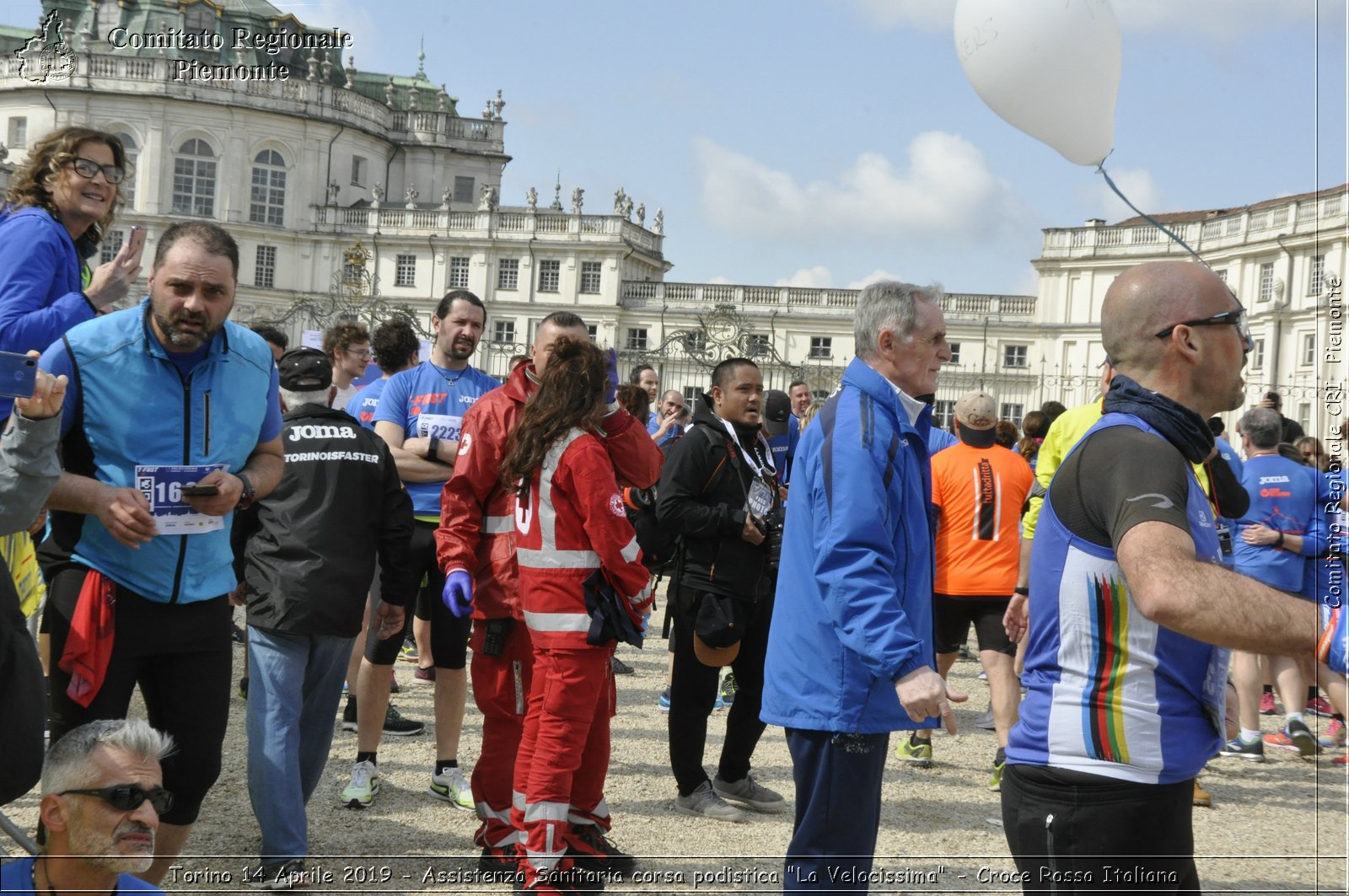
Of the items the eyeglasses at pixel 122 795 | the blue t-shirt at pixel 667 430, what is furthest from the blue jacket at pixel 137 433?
the blue t-shirt at pixel 667 430

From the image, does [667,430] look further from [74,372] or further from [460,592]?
[74,372]

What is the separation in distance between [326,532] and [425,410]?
5.81 feet

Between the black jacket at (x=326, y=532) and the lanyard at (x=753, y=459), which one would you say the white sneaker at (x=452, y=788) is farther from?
the lanyard at (x=753, y=459)

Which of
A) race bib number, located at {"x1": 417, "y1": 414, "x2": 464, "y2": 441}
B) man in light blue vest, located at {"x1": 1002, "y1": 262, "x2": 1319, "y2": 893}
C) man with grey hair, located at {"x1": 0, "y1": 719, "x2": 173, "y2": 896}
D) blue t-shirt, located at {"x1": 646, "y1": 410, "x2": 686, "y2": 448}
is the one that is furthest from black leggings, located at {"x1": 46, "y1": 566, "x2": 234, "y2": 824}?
blue t-shirt, located at {"x1": 646, "y1": 410, "x2": 686, "y2": 448}

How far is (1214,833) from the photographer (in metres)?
6.41

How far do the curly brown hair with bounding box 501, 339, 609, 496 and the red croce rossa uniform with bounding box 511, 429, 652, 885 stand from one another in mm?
48

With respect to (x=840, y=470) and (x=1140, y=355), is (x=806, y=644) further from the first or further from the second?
(x=1140, y=355)

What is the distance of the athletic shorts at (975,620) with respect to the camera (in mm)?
7270

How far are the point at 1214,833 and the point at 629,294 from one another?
5288 cm

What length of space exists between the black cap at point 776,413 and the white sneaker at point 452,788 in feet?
9.62

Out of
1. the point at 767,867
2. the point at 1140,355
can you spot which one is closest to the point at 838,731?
the point at 1140,355

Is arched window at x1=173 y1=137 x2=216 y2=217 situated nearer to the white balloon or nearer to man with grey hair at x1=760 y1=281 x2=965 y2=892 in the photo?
the white balloon

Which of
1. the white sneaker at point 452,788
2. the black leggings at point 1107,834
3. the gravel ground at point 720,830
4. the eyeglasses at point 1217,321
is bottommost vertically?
the gravel ground at point 720,830

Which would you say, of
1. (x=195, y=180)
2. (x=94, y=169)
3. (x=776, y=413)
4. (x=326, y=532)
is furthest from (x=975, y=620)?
(x=195, y=180)
